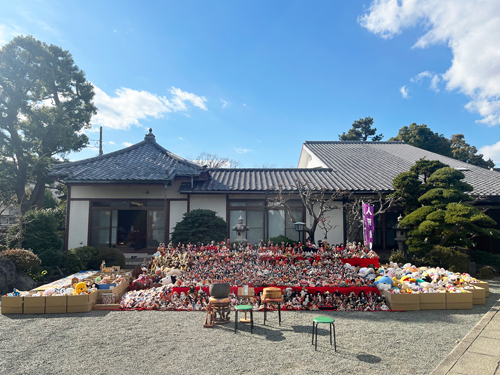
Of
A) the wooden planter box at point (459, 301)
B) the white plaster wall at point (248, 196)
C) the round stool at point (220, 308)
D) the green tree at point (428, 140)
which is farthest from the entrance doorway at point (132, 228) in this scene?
the green tree at point (428, 140)

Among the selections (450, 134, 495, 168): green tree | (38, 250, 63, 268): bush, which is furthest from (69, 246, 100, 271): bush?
(450, 134, 495, 168): green tree

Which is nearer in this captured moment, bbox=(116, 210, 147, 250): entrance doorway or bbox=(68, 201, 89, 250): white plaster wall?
bbox=(68, 201, 89, 250): white plaster wall

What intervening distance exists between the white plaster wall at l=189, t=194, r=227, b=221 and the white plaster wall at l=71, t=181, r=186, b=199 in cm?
52

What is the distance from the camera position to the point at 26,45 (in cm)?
1783

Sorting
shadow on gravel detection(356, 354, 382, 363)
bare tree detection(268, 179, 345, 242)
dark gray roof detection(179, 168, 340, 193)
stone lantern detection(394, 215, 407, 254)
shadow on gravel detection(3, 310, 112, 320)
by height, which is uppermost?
dark gray roof detection(179, 168, 340, 193)

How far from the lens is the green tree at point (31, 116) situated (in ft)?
56.2

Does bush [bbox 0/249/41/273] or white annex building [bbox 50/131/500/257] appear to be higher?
white annex building [bbox 50/131/500/257]

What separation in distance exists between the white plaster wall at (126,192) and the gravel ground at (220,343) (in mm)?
6826

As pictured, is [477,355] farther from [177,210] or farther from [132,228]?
[132,228]

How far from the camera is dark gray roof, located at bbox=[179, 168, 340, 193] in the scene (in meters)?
12.2

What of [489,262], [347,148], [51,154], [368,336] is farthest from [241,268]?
[51,154]

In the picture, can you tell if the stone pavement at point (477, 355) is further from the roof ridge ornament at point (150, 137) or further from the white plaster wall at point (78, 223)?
the roof ridge ornament at point (150, 137)

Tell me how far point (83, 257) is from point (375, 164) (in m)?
13.8

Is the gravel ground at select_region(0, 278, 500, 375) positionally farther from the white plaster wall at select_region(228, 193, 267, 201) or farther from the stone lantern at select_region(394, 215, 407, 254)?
the white plaster wall at select_region(228, 193, 267, 201)
